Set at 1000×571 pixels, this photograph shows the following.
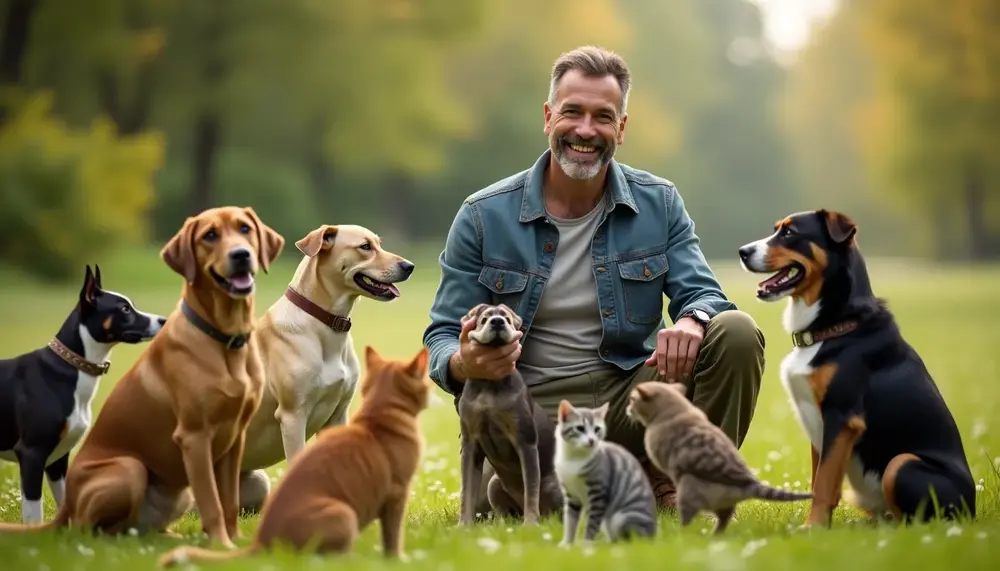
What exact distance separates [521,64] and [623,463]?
134 feet

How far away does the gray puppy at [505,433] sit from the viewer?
5.26 meters

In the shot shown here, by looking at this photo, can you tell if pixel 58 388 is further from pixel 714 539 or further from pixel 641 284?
pixel 714 539

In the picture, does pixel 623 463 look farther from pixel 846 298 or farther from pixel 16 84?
pixel 16 84

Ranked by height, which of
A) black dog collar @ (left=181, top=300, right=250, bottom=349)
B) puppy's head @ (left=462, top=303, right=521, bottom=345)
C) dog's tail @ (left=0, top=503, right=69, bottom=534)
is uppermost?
puppy's head @ (left=462, top=303, right=521, bottom=345)

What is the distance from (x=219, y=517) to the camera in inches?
190

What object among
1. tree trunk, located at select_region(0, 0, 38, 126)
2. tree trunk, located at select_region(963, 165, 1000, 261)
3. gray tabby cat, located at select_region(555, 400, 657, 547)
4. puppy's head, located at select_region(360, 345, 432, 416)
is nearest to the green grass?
gray tabby cat, located at select_region(555, 400, 657, 547)

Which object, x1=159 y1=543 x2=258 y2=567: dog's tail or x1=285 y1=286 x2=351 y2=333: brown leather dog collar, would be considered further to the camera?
x1=285 y1=286 x2=351 y2=333: brown leather dog collar

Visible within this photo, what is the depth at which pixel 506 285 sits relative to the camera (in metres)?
6.07

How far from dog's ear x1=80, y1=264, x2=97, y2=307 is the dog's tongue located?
121cm

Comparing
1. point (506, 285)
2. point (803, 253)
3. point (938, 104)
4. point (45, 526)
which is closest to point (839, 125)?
point (938, 104)

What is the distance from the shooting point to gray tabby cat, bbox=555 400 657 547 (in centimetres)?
452

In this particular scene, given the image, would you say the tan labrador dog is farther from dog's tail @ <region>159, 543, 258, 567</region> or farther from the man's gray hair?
dog's tail @ <region>159, 543, 258, 567</region>

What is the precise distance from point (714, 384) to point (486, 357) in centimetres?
121

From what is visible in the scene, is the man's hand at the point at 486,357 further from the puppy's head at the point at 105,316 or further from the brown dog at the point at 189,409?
the puppy's head at the point at 105,316
